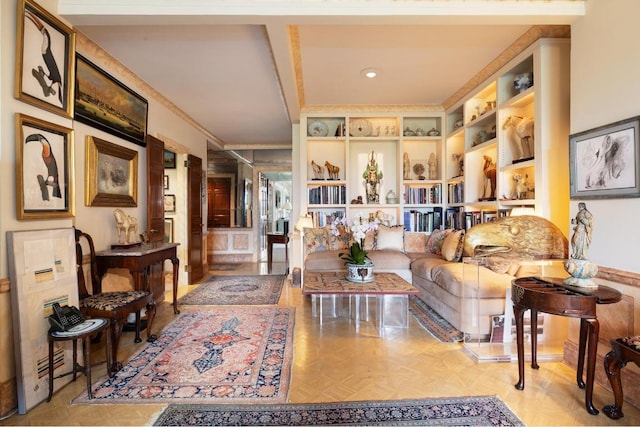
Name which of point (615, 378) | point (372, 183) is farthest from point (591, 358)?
point (372, 183)

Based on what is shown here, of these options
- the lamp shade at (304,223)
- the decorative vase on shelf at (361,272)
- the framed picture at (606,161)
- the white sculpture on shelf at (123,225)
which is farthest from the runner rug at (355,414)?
the lamp shade at (304,223)

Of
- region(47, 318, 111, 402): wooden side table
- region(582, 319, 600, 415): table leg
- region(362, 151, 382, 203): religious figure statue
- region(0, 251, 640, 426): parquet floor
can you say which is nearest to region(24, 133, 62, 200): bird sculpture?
region(47, 318, 111, 402): wooden side table

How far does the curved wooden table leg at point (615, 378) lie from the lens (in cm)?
160

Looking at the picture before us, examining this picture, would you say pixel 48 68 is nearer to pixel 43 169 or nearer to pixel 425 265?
pixel 43 169

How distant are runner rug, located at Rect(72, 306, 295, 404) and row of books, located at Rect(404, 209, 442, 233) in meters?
2.71

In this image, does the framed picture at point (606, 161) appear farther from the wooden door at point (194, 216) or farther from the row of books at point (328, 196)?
the wooden door at point (194, 216)

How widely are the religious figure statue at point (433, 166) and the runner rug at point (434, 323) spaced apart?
2.22 m

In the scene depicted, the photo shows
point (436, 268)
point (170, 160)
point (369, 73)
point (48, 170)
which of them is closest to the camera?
point (48, 170)

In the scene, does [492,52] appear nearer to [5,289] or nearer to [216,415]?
[216,415]

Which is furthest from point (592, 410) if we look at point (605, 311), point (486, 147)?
point (486, 147)

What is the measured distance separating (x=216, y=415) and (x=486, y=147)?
388 centimetres

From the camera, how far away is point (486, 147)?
3840 mm

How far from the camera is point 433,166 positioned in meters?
5.19

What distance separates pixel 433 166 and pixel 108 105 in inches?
178
